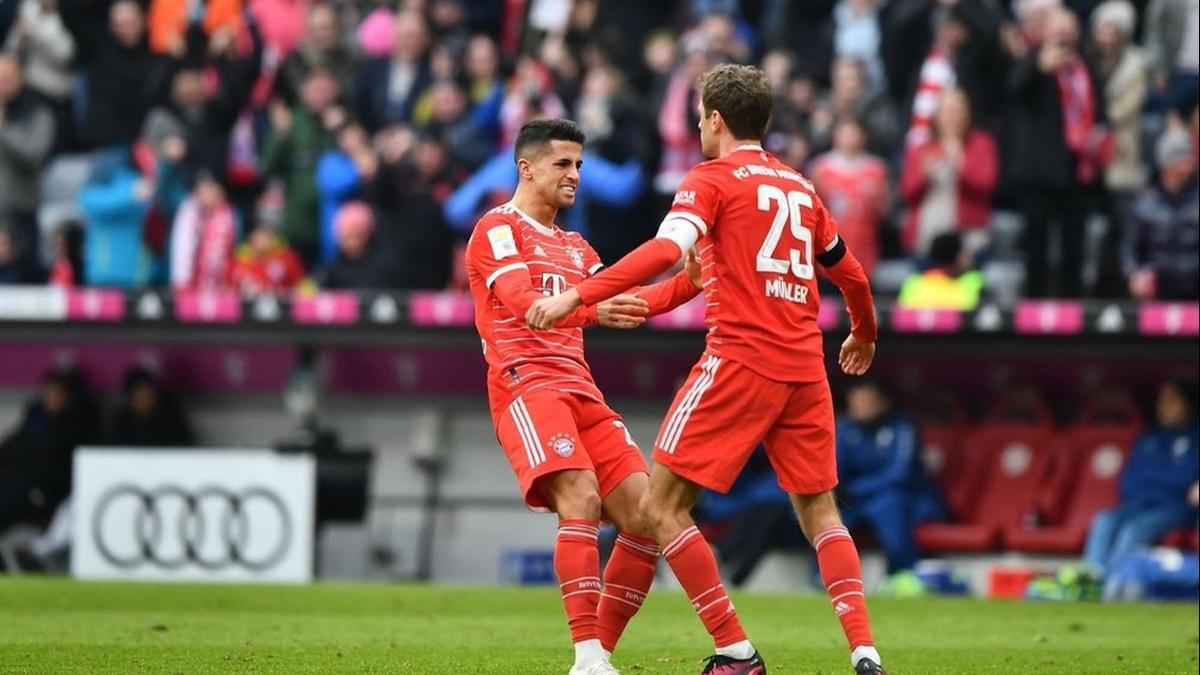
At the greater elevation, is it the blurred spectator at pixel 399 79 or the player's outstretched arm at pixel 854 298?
the blurred spectator at pixel 399 79

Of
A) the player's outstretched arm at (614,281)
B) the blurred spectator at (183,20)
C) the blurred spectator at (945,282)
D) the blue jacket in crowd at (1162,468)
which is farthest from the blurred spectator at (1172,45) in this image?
the player's outstretched arm at (614,281)

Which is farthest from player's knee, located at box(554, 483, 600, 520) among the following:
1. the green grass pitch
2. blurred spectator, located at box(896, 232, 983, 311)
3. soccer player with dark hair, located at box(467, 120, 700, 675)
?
blurred spectator, located at box(896, 232, 983, 311)

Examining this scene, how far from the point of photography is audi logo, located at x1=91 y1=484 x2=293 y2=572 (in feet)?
49.8

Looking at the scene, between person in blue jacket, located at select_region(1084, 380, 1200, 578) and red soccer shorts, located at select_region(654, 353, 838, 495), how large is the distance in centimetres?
756

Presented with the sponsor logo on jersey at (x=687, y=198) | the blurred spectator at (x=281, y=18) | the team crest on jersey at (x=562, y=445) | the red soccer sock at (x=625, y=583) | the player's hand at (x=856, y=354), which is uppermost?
the blurred spectator at (x=281, y=18)

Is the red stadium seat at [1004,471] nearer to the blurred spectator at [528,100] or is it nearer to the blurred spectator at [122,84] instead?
the blurred spectator at [528,100]

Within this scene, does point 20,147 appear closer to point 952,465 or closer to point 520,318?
point 952,465

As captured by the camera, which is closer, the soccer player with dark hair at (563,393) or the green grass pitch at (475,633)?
the soccer player with dark hair at (563,393)

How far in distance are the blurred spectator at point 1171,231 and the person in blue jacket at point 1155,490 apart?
0.70m

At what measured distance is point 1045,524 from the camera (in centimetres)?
1554

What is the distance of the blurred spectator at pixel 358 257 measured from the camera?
1605 cm

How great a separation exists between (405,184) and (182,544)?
3109 mm

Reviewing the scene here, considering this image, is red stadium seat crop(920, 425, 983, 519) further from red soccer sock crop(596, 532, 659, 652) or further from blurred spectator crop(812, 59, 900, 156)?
red soccer sock crop(596, 532, 659, 652)

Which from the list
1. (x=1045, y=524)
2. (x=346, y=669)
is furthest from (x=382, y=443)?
(x=346, y=669)
